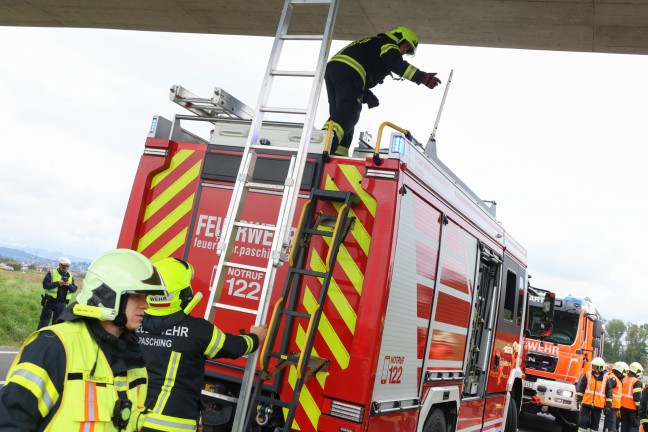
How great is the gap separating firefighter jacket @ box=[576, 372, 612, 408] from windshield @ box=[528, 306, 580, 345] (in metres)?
0.91

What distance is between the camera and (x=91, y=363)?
2.02m

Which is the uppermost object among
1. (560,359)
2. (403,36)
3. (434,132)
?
(403,36)

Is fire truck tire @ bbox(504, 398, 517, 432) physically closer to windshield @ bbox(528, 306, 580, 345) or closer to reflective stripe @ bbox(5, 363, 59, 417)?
windshield @ bbox(528, 306, 580, 345)

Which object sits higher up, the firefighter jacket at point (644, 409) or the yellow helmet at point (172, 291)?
the yellow helmet at point (172, 291)

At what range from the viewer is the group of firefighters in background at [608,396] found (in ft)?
43.9

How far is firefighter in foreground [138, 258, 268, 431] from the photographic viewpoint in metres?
3.35

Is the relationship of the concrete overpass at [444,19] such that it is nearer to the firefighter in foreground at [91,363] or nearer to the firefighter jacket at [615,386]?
the firefighter in foreground at [91,363]

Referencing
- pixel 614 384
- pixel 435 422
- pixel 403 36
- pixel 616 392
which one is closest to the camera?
pixel 435 422

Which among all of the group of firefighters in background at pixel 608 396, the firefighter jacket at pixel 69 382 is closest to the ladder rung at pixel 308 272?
the firefighter jacket at pixel 69 382

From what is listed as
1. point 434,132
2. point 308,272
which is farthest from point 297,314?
point 434,132

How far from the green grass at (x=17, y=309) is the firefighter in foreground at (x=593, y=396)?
11.4m

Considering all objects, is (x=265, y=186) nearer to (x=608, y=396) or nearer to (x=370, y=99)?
(x=370, y=99)

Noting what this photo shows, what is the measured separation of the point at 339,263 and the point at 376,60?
2.37m

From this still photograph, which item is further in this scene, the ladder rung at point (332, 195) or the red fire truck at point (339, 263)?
the ladder rung at point (332, 195)
